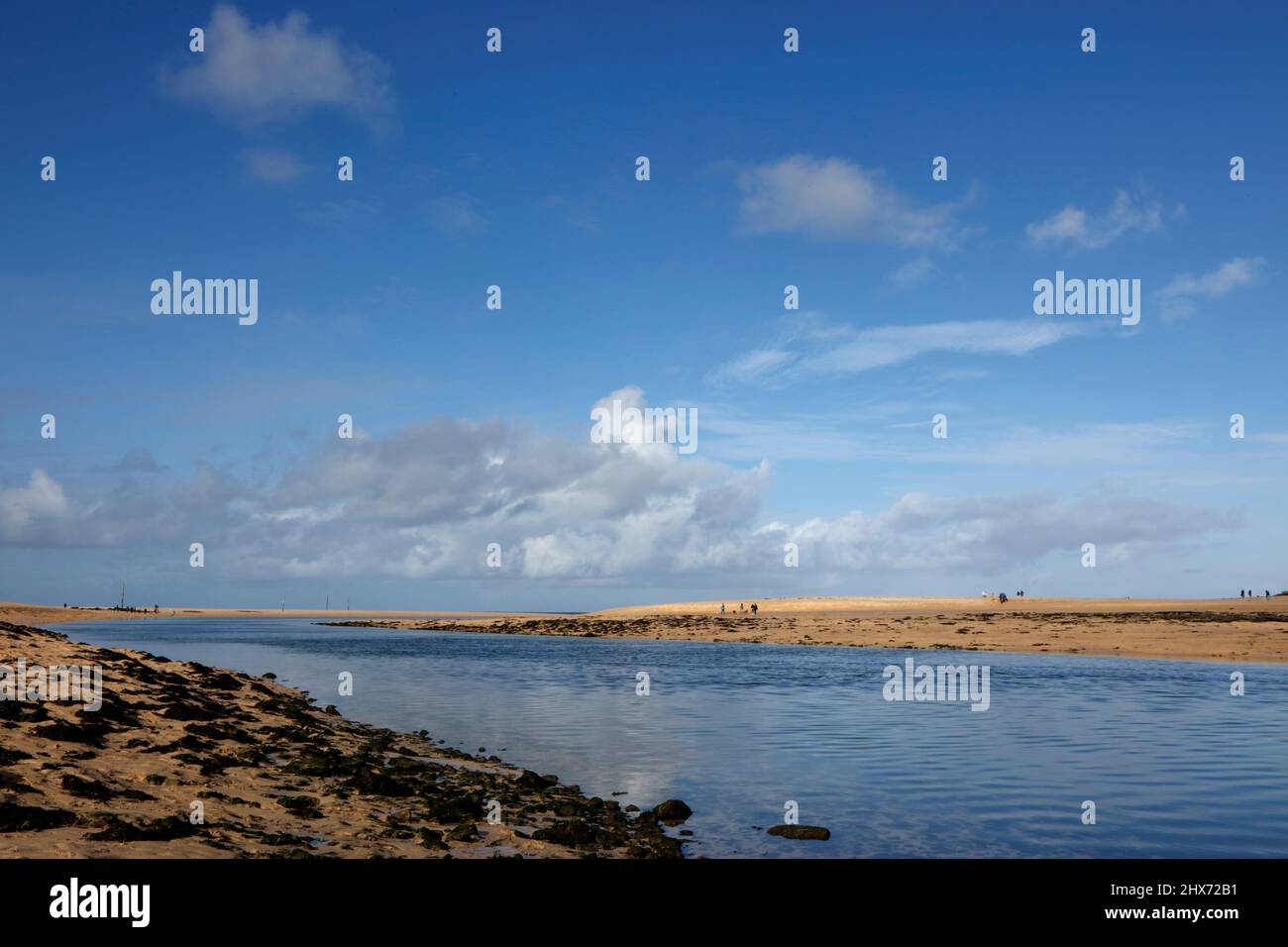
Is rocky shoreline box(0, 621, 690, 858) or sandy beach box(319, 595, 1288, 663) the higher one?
rocky shoreline box(0, 621, 690, 858)

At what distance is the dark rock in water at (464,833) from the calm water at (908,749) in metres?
4.28

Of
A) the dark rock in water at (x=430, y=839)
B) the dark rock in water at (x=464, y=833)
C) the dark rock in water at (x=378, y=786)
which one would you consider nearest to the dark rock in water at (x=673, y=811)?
the dark rock in water at (x=464, y=833)

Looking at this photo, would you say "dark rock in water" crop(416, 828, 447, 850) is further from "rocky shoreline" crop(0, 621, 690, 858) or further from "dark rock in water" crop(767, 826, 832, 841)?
"dark rock in water" crop(767, 826, 832, 841)

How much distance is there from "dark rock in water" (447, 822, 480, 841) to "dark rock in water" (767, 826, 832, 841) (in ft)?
19.2

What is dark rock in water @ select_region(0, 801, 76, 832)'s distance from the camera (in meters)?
13.9

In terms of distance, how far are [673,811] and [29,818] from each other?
11.8 meters

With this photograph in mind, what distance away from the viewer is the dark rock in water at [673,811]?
1838 cm

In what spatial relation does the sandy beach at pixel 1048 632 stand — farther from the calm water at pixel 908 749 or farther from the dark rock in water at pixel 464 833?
the dark rock in water at pixel 464 833

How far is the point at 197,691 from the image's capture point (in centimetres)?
3509

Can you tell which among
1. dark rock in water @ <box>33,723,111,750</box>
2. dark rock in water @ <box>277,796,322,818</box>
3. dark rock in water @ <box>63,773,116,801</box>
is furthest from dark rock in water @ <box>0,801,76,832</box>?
dark rock in water @ <box>33,723,111,750</box>

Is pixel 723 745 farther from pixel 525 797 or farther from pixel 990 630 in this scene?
pixel 990 630

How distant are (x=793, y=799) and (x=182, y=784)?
13817mm
